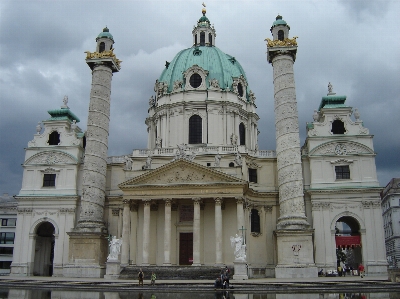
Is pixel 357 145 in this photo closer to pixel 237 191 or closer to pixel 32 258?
pixel 237 191

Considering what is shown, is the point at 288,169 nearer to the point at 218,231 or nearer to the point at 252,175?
the point at 252,175

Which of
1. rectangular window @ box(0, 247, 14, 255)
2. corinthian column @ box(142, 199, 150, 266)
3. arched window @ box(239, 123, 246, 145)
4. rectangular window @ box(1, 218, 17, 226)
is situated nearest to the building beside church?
arched window @ box(239, 123, 246, 145)

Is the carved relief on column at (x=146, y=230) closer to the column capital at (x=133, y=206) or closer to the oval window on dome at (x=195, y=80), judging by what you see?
the column capital at (x=133, y=206)

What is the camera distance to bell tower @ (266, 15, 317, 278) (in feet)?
112

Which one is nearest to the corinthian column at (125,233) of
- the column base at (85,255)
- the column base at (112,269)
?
the column base at (85,255)

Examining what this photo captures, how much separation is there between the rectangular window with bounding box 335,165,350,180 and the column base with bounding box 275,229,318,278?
8108 millimetres

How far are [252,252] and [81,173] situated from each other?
18.7m

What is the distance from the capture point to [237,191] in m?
36.8

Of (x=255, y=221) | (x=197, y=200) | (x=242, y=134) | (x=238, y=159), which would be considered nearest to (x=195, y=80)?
(x=242, y=134)

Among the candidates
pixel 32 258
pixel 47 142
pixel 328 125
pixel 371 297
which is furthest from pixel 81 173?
pixel 371 297

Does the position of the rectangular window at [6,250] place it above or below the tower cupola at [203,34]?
below

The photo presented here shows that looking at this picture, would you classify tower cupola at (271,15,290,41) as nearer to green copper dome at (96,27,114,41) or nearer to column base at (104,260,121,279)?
green copper dome at (96,27,114,41)

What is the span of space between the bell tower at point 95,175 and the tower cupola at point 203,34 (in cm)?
1506

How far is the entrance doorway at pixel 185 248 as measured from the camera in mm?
38594
